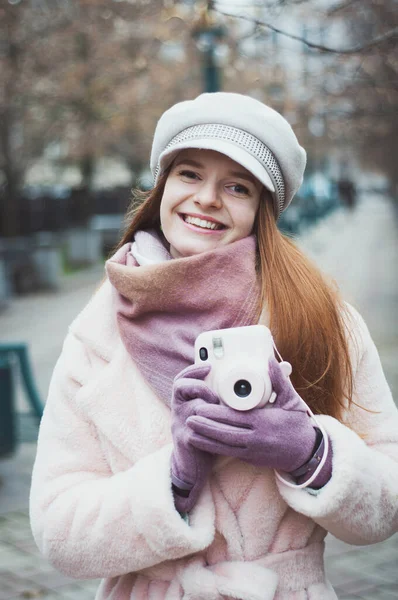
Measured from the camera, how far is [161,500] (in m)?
1.93

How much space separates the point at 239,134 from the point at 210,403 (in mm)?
684

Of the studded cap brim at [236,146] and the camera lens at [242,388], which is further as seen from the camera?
the studded cap brim at [236,146]

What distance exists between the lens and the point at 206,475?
6.51 feet

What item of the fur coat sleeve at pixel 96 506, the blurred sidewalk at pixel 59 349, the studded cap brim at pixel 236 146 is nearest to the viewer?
the fur coat sleeve at pixel 96 506

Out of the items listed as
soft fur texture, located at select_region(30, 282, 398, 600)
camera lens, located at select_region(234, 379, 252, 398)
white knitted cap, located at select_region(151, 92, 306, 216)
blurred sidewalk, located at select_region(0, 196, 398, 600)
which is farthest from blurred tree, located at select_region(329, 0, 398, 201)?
camera lens, located at select_region(234, 379, 252, 398)

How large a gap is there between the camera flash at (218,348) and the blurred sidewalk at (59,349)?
69cm

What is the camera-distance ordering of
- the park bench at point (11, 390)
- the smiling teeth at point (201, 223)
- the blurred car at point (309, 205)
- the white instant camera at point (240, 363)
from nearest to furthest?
the white instant camera at point (240, 363)
the smiling teeth at point (201, 223)
the park bench at point (11, 390)
the blurred car at point (309, 205)

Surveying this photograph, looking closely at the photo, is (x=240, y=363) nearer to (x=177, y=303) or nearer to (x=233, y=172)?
(x=177, y=303)

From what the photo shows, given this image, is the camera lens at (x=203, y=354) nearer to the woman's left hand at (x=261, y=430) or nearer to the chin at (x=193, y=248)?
the woman's left hand at (x=261, y=430)

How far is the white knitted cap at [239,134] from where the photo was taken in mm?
2096

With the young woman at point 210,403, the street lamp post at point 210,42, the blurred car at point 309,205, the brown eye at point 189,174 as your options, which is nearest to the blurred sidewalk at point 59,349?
the young woman at point 210,403

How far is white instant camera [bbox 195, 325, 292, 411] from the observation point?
6.03 feet

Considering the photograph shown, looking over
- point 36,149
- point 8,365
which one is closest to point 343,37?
point 8,365

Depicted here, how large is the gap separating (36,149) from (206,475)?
18900mm
